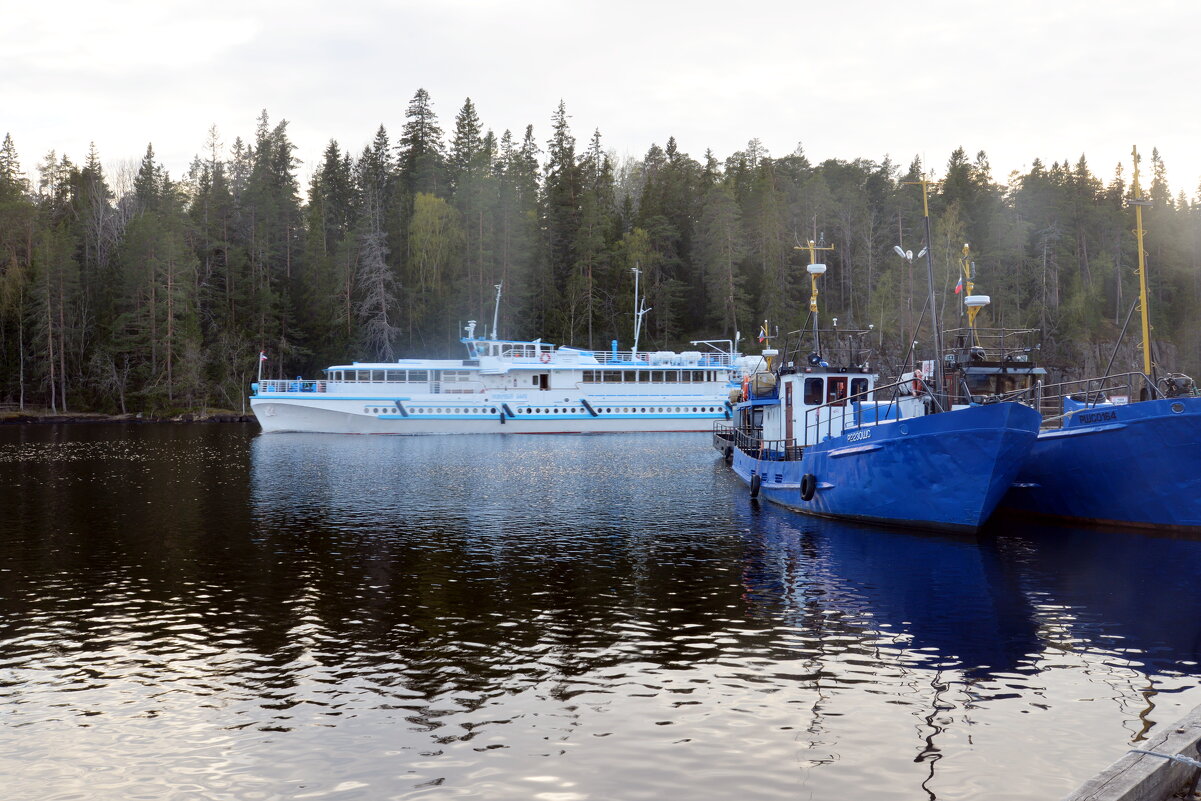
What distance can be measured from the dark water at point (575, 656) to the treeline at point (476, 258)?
2676 inches

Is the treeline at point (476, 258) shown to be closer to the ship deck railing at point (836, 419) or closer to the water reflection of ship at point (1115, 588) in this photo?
the ship deck railing at point (836, 419)

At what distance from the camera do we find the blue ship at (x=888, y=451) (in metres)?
21.4

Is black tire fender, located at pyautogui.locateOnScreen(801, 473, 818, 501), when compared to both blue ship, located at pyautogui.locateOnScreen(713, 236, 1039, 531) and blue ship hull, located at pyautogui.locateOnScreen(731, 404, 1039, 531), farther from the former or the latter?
blue ship hull, located at pyautogui.locateOnScreen(731, 404, 1039, 531)

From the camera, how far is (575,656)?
43.5 feet

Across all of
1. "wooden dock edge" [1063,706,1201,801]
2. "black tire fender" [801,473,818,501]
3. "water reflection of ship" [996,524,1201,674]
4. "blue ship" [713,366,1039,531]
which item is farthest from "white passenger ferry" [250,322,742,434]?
"wooden dock edge" [1063,706,1201,801]

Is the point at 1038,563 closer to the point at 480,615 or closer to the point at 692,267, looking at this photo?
the point at 480,615

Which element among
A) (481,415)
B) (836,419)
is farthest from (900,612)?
(481,415)

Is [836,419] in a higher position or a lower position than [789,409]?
lower

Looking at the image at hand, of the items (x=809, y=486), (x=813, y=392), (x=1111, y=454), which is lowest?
(x=809, y=486)

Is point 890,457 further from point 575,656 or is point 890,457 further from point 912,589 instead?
point 575,656

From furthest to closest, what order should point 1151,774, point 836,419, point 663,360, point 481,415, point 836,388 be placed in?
point 663,360 → point 481,415 → point 836,388 → point 836,419 → point 1151,774

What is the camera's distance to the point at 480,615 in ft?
51.2

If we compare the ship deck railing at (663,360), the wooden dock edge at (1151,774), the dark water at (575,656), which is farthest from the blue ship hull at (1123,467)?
the ship deck railing at (663,360)

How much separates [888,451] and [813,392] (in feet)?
23.5
